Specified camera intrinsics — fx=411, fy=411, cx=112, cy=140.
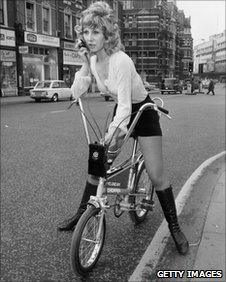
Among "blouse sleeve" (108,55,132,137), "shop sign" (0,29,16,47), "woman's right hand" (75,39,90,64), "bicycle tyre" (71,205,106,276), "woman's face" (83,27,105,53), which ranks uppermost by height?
"shop sign" (0,29,16,47)

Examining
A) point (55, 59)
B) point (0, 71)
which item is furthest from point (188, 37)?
point (0, 71)

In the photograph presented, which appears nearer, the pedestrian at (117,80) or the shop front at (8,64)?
the pedestrian at (117,80)

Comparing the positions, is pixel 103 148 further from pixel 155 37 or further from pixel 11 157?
pixel 155 37

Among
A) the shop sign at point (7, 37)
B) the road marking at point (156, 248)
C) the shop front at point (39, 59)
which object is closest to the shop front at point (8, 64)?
the shop sign at point (7, 37)

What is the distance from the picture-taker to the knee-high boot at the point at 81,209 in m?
3.63

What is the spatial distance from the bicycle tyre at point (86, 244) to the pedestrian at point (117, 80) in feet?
1.97

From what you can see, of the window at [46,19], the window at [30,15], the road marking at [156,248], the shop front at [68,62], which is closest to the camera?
the road marking at [156,248]

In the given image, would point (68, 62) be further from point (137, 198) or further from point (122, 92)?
point (122, 92)

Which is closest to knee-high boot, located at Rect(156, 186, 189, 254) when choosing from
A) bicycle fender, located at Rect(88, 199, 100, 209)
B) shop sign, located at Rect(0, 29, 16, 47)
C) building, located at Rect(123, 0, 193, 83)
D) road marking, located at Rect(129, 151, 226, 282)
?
road marking, located at Rect(129, 151, 226, 282)

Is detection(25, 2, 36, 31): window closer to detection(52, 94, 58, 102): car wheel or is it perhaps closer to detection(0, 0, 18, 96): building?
detection(0, 0, 18, 96): building

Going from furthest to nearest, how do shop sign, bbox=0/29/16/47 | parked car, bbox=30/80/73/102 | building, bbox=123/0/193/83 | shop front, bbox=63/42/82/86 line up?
building, bbox=123/0/193/83, shop front, bbox=63/42/82/86, shop sign, bbox=0/29/16/47, parked car, bbox=30/80/73/102

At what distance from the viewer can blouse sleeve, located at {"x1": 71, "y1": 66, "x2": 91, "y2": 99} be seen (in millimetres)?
3215

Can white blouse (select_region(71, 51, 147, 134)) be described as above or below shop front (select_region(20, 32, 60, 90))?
below

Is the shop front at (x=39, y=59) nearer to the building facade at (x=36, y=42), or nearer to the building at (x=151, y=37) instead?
the building facade at (x=36, y=42)
